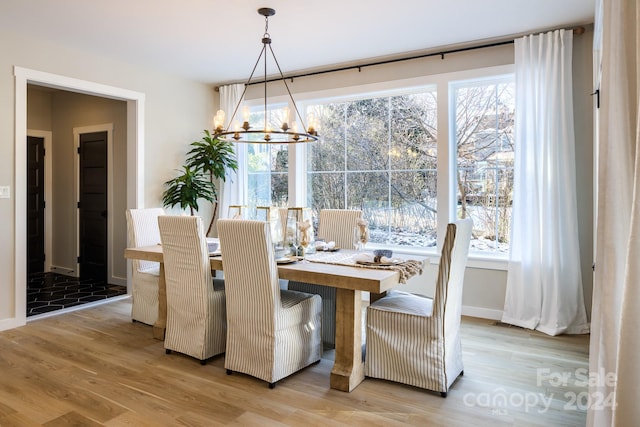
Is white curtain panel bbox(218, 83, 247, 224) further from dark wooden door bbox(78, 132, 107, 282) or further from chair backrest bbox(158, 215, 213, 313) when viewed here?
chair backrest bbox(158, 215, 213, 313)

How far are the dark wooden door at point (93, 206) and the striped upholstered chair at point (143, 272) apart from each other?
2173 mm

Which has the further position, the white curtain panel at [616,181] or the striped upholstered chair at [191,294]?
the striped upholstered chair at [191,294]

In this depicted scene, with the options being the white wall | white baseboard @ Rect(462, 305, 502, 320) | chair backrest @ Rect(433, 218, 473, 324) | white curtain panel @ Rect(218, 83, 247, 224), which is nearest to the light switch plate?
the white wall

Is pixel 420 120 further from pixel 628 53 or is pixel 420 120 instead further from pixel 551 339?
pixel 628 53

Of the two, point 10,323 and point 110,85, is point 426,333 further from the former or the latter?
point 110,85

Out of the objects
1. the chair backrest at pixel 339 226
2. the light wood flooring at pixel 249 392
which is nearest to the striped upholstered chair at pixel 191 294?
the light wood flooring at pixel 249 392

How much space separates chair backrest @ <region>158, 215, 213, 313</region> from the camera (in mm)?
2922

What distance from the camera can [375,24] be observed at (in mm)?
3770

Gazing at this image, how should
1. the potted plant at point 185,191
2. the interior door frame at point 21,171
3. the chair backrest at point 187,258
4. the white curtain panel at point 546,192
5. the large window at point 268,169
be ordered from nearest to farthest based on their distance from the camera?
the chair backrest at point 187,258 → the white curtain panel at point 546,192 → the interior door frame at point 21,171 → the potted plant at point 185,191 → the large window at point 268,169

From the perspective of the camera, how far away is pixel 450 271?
Result: 2.53 metres

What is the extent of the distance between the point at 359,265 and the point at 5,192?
11.0 feet

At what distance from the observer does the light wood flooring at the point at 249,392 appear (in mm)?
2305

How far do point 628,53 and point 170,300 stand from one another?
3.03 metres

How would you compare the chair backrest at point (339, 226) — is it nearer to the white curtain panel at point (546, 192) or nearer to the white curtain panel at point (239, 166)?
the white curtain panel at point (546, 192)
